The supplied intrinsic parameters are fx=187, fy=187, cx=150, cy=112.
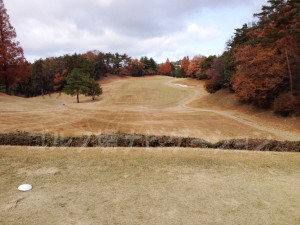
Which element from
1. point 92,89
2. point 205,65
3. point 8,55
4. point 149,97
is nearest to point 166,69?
point 205,65

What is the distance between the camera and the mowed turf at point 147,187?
429cm

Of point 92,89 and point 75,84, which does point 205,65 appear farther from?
point 75,84

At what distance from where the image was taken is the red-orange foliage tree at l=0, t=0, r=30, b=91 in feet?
95.0

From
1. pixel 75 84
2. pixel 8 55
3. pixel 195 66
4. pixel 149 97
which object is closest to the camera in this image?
pixel 8 55

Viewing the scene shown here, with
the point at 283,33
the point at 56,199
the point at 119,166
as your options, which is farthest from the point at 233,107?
the point at 56,199

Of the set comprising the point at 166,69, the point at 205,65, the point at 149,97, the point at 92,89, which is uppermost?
the point at 166,69

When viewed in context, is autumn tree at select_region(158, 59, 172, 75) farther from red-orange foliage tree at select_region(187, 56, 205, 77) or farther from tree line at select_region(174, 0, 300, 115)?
tree line at select_region(174, 0, 300, 115)

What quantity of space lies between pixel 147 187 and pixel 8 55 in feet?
112

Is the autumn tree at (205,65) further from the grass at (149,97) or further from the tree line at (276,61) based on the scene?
the tree line at (276,61)

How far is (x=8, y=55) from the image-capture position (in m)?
29.1

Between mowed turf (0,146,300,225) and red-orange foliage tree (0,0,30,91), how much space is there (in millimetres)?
28057

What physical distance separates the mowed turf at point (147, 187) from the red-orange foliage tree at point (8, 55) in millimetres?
28057

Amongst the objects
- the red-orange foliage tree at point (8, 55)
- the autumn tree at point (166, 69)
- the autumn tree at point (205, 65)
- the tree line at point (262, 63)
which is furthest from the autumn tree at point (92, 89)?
the autumn tree at point (166, 69)

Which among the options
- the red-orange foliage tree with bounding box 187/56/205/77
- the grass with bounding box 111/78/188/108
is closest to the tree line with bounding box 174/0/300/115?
the grass with bounding box 111/78/188/108
